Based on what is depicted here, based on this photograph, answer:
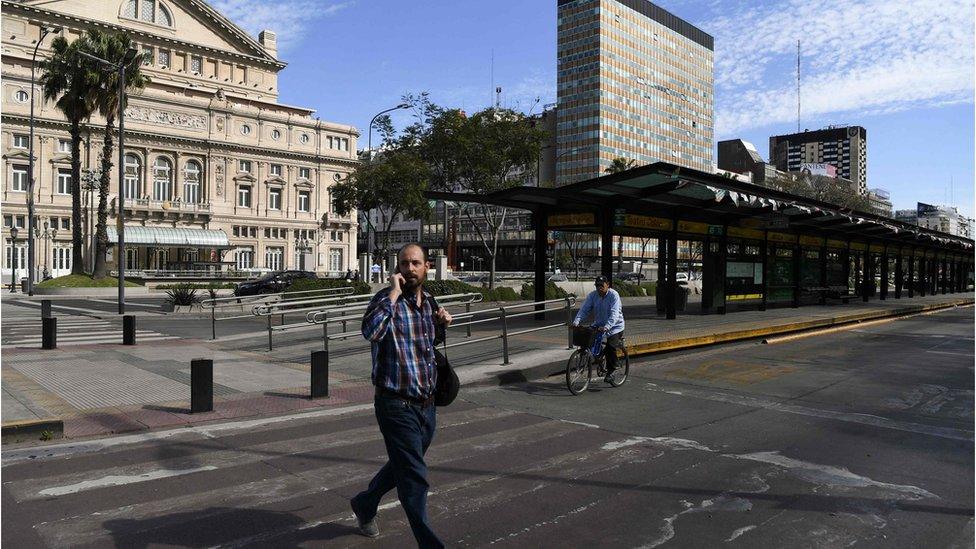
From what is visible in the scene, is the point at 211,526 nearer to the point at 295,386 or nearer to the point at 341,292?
the point at 295,386

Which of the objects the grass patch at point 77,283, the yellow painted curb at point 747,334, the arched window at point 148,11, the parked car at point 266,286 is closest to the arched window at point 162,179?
the arched window at point 148,11

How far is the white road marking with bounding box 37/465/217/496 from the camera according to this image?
17.7 feet

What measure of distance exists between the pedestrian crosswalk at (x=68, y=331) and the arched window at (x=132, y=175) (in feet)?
145

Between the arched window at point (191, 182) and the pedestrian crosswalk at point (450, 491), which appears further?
the arched window at point (191, 182)

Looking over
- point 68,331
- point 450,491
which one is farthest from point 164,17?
point 450,491

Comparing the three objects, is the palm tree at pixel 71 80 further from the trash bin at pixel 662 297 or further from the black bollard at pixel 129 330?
the trash bin at pixel 662 297

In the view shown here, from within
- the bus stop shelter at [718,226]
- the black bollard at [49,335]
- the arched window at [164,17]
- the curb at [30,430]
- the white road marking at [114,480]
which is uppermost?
the arched window at [164,17]

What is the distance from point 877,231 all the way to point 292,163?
59879mm

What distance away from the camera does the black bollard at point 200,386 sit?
27.3ft

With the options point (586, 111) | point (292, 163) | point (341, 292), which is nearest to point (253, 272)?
point (292, 163)

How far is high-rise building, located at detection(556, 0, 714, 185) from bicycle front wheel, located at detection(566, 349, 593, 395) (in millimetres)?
100697

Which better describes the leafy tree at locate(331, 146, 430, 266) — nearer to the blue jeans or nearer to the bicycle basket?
the bicycle basket

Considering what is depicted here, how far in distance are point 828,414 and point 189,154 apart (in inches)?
2742

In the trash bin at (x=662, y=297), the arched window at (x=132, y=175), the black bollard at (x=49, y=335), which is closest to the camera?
the black bollard at (x=49, y=335)
